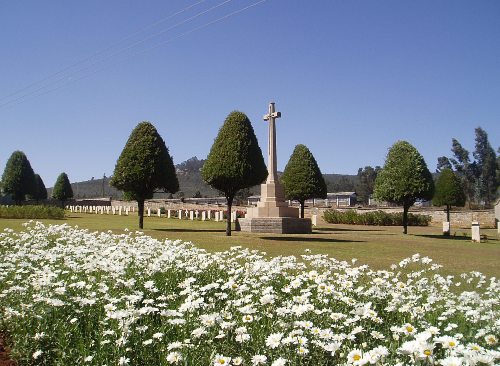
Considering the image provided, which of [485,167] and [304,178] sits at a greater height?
[485,167]

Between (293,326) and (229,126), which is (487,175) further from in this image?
(293,326)

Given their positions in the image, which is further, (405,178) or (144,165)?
(405,178)

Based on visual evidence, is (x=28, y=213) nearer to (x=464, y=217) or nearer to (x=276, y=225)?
(x=276, y=225)

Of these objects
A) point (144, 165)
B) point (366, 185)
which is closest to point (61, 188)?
point (144, 165)

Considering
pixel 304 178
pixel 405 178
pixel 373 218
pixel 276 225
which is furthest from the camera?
pixel 373 218

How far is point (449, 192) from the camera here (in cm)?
3831

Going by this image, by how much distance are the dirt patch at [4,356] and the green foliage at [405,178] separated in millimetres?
25515

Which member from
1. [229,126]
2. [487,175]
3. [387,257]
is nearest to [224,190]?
[229,126]

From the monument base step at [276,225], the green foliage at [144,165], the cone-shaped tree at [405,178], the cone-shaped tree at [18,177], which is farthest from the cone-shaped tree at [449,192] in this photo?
the cone-shaped tree at [18,177]

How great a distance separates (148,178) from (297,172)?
12.3 meters

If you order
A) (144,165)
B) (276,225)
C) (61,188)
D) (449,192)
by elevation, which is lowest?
(276,225)

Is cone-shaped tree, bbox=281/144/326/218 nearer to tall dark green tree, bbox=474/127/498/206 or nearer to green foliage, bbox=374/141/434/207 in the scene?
green foliage, bbox=374/141/434/207

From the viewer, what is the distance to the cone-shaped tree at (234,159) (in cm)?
2170

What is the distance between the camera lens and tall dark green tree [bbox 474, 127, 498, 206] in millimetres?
79875
